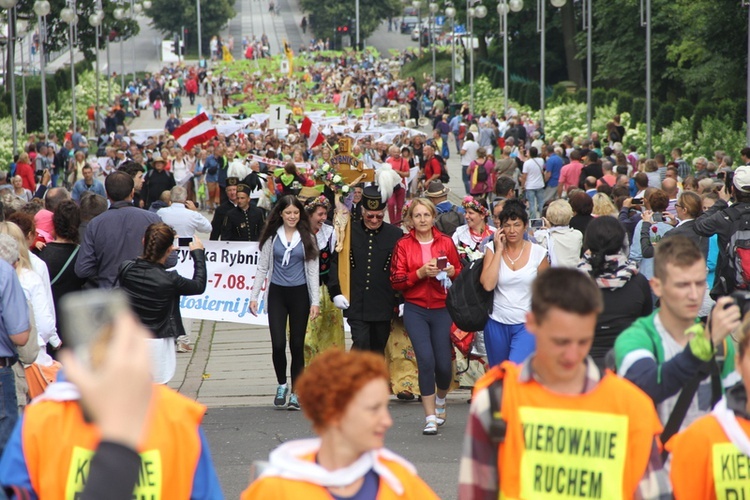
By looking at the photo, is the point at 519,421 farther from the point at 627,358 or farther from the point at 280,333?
the point at 280,333

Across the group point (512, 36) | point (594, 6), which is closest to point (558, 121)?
point (594, 6)

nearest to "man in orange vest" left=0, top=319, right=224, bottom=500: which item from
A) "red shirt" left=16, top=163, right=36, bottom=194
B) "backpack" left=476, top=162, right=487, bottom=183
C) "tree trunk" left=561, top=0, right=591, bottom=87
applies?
"red shirt" left=16, top=163, right=36, bottom=194

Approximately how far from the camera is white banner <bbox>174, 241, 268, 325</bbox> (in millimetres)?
13320

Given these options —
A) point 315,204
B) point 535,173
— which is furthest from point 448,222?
point 535,173

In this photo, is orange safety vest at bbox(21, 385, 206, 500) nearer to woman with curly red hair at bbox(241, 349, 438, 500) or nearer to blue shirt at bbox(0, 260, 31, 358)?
woman with curly red hair at bbox(241, 349, 438, 500)

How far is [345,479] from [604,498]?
81cm

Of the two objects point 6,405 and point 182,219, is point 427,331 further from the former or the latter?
point 182,219

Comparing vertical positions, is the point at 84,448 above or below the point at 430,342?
above

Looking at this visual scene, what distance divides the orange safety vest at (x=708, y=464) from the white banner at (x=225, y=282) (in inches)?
366

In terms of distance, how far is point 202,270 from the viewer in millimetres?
8648

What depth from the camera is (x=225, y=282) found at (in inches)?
531

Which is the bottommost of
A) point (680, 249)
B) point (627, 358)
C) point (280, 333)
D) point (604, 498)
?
point (280, 333)

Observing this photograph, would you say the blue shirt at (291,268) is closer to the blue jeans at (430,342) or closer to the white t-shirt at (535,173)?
the blue jeans at (430,342)

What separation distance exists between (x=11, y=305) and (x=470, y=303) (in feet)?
9.23
